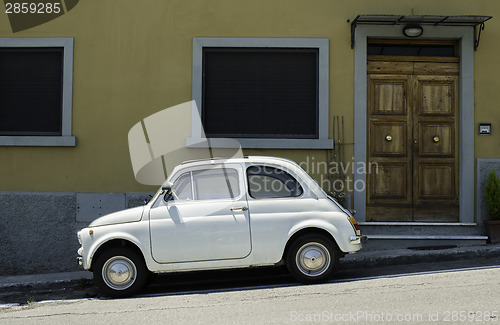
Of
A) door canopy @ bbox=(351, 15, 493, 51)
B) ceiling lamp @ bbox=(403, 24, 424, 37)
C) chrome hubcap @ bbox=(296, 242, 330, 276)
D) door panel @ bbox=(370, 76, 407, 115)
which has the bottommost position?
chrome hubcap @ bbox=(296, 242, 330, 276)

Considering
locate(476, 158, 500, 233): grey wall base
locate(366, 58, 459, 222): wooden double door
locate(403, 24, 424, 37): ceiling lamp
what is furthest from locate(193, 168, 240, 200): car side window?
locate(476, 158, 500, 233): grey wall base

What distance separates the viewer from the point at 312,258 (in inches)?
276

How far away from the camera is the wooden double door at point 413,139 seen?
982cm

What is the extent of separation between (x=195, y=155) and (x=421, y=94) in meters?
4.16

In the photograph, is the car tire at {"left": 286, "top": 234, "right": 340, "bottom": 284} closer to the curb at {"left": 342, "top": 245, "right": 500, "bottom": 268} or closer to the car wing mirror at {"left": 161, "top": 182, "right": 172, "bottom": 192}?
the curb at {"left": 342, "top": 245, "right": 500, "bottom": 268}

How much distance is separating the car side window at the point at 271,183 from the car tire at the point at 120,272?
5.58 ft

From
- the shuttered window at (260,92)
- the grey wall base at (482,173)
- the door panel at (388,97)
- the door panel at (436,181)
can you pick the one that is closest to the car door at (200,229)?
the shuttered window at (260,92)

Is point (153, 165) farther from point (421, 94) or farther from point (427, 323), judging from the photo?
point (427, 323)

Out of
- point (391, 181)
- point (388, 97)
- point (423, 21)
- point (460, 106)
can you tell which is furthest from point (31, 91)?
point (460, 106)

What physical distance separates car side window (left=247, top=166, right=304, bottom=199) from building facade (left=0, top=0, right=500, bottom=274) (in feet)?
7.69

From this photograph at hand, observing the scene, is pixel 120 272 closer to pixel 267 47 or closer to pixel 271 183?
pixel 271 183

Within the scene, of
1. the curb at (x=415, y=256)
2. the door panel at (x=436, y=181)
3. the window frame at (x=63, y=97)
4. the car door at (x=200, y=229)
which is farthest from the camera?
the door panel at (x=436, y=181)

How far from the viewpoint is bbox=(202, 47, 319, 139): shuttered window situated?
9.88 meters

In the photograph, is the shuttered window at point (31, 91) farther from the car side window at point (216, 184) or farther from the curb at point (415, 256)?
the curb at point (415, 256)
